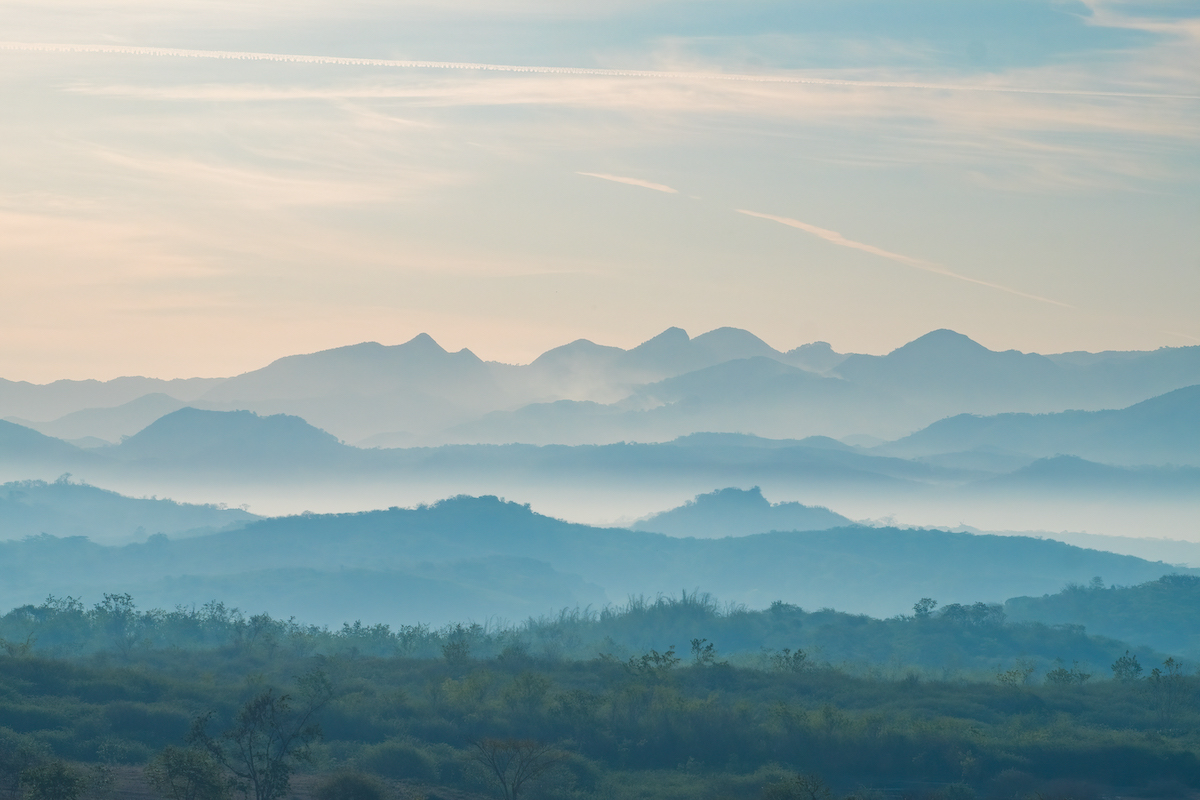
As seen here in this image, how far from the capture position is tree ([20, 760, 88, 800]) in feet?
140

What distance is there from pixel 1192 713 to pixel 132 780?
72.4m

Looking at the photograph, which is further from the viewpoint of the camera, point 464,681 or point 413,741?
point 464,681

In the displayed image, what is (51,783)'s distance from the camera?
42750 mm

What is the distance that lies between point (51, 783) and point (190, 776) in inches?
207

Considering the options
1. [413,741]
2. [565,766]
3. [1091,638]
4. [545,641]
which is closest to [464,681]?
[413,741]

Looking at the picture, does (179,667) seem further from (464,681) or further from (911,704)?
(911,704)

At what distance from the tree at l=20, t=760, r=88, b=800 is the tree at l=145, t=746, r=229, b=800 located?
11.9 feet

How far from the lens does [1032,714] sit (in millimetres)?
87438

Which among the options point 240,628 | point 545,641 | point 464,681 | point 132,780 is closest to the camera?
point 132,780

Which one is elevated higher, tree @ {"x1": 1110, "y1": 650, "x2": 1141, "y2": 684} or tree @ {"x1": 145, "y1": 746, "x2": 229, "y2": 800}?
tree @ {"x1": 1110, "y1": 650, "x2": 1141, "y2": 684}

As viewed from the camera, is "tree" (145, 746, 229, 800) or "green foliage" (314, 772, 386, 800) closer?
"tree" (145, 746, 229, 800)

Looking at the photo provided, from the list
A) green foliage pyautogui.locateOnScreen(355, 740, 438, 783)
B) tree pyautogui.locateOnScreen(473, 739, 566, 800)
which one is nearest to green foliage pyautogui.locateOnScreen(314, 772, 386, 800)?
tree pyautogui.locateOnScreen(473, 739, 566, 800)

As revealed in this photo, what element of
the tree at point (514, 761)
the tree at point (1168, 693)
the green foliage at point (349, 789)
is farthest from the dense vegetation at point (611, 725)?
the tree at point (514, 761)

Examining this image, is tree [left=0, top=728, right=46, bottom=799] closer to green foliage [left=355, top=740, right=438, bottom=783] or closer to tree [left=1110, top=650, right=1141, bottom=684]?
green foliage [left=355, top=740, right=438, bottom=783]
